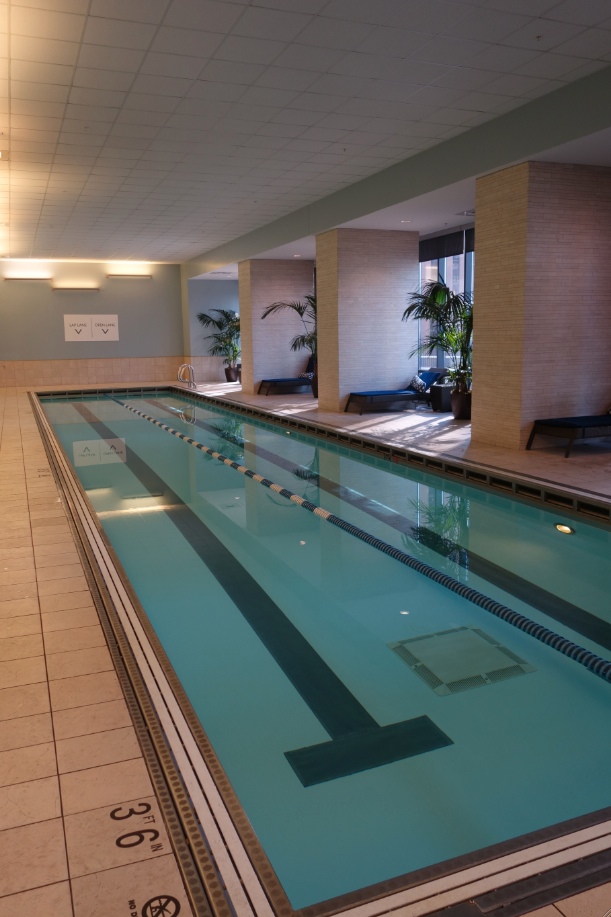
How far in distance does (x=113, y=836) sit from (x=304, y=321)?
14984 mm

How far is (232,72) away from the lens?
5.81m

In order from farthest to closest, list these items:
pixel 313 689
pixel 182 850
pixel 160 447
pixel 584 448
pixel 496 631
Answer: 1. pixel 160 447
2. pixel 584 448
3. pixel 496 631
4. pixel 313 689
5. pixel 182 850

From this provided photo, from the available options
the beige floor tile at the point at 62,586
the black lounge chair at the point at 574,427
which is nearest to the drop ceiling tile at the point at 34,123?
the beige floor tile at the point at 62,586

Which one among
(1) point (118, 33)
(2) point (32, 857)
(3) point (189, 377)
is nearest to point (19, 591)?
(2) point (32, 857)

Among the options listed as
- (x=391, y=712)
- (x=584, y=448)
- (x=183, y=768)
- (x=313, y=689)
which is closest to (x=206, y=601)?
(x=313, y=689)

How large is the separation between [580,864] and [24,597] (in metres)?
2.98

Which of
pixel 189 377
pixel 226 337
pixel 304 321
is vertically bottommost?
pixel 189 377

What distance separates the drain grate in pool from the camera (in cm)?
333

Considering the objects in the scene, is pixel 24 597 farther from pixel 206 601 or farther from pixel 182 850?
pixel 182 850

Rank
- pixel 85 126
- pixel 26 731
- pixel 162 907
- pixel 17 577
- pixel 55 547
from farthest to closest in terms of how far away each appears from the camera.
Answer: pixel 85 126 < pixel 55 547 < pixel 17 577 < pixel 26 731 < pixel 162 907

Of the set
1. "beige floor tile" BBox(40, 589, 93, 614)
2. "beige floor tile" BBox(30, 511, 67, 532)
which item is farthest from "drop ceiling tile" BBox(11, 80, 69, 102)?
"beige floor tile" BBox(40, 589, 93, 614)

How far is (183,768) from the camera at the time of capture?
94.4 inches

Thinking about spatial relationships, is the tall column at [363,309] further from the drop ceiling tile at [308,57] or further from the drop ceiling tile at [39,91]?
the drop ceiling tile at [39,91]

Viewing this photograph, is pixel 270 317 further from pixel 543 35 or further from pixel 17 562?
pixel 17 562
